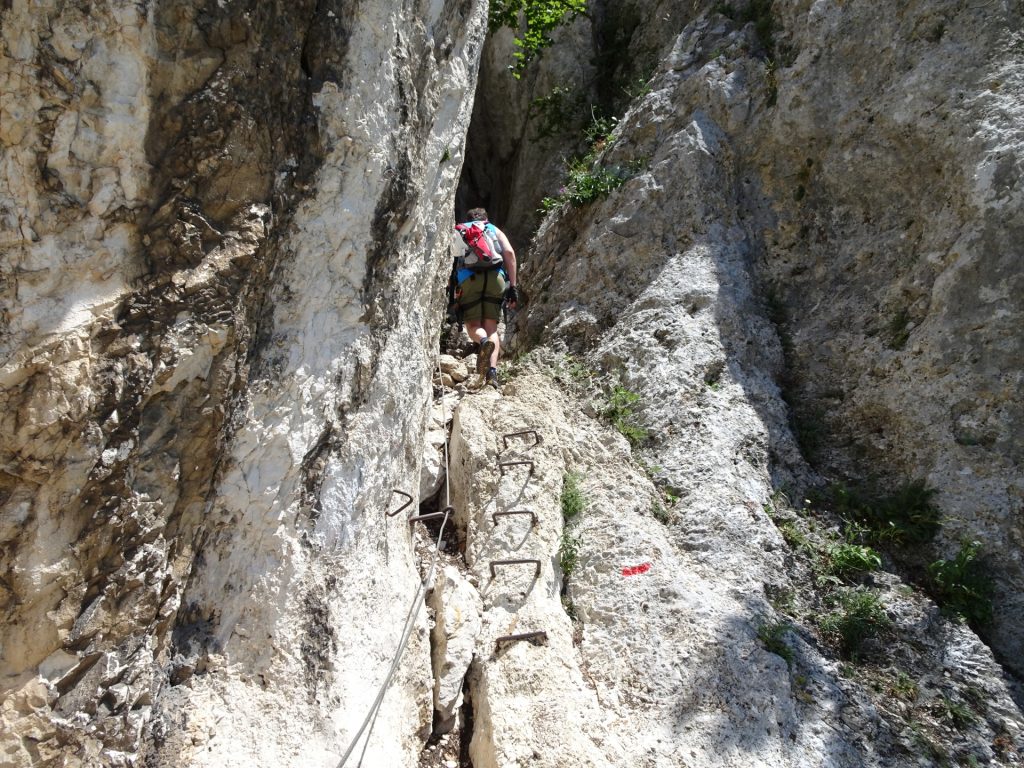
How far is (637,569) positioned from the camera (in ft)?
17.4

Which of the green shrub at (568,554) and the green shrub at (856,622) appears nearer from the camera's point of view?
the green shrub at (856,622)

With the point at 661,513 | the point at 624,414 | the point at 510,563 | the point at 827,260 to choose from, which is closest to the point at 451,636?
the point at 510,563

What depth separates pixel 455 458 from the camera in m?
6.15

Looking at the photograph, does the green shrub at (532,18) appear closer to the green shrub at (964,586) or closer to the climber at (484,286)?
Result: the climber at (484,286)

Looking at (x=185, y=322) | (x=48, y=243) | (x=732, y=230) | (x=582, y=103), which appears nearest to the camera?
(x=48, y=243)

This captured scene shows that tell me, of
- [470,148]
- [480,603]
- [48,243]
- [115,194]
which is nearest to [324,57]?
[115,194]

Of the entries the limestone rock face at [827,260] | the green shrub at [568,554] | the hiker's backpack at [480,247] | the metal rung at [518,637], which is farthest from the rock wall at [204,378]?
the limestone rock face at [827,260]

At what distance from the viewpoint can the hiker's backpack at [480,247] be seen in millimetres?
7059

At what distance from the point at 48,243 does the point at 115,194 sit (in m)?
0.36

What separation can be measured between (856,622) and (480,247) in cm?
421

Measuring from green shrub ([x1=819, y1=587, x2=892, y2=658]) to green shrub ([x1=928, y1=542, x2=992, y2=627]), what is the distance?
0.41 m

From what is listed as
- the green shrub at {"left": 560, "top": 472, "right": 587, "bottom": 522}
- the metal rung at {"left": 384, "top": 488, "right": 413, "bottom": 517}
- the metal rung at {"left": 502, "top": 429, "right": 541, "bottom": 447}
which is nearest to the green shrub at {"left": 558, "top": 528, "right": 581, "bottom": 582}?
the green shrub at {"left": 560, "top": 472, "right": 587, "bottom": 522}

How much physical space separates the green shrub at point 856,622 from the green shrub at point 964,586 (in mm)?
413

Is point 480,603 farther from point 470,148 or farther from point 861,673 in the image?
point 470,148
